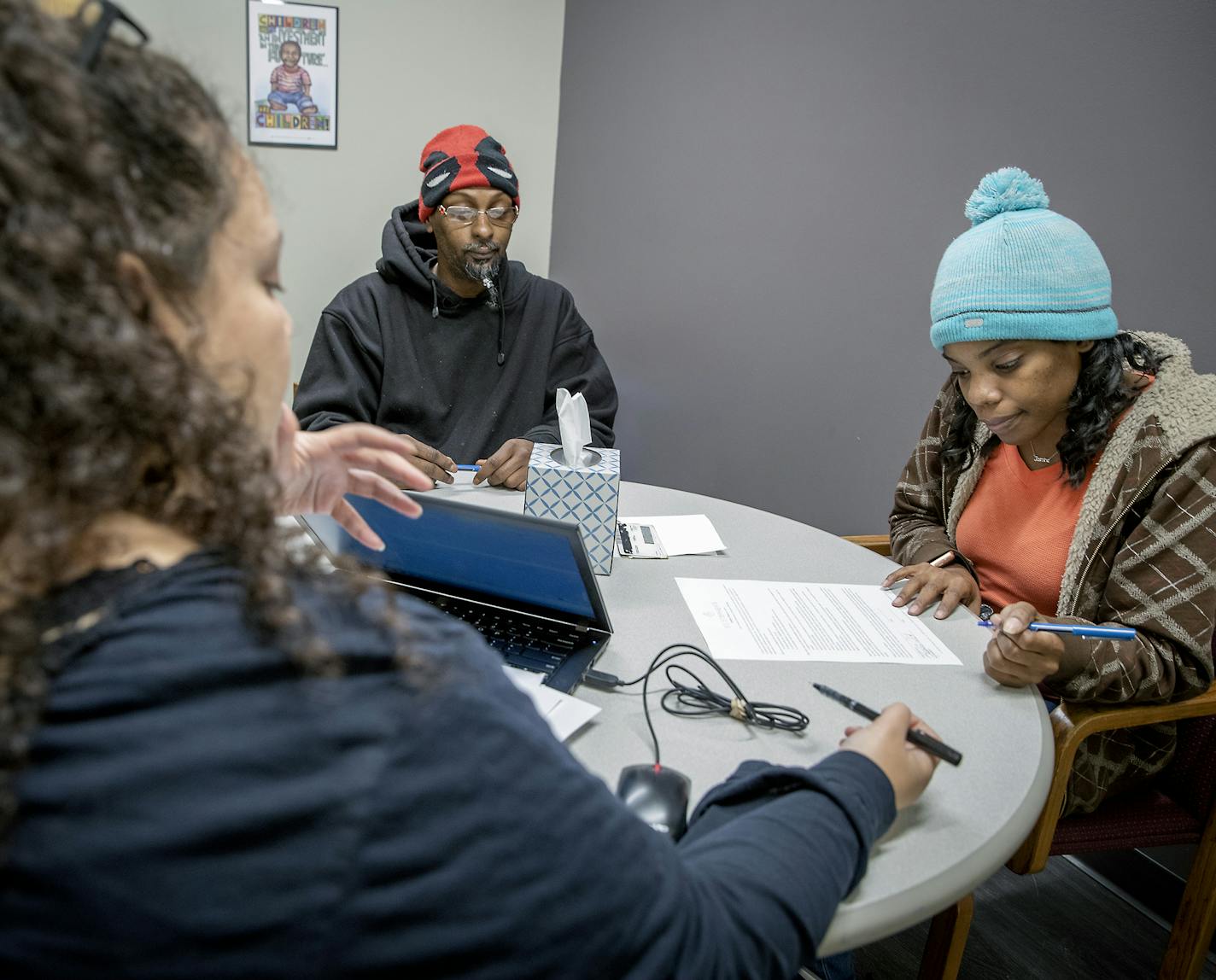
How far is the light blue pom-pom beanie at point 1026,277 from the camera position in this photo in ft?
4.43

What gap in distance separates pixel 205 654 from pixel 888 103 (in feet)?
7.51

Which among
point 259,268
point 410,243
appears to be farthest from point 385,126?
point 259,268

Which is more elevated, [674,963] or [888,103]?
[888,103]

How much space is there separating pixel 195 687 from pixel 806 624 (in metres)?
0.96

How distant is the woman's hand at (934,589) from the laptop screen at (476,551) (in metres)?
0.54

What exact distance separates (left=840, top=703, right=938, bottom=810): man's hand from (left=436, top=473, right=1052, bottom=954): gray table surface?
4cm

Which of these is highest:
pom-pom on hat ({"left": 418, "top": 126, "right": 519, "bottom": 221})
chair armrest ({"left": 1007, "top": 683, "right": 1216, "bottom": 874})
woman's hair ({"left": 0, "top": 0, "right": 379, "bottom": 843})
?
pom-pom on hat ({"left": 418, "top": 126, "right": 519, "bottom": 221})

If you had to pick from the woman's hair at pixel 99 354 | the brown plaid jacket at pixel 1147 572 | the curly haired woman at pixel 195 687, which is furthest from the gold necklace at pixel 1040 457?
the woman's hair at pixel 99 354

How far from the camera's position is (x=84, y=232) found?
43 cm

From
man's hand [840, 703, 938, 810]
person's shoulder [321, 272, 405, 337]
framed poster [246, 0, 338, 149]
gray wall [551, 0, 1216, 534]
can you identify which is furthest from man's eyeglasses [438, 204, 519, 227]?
man's hand [840, 703, 938, 810]

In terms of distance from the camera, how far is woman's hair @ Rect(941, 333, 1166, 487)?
1.42 metres

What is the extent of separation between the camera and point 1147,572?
1291 mm

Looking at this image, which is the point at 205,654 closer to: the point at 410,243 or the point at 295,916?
the point at 295,916

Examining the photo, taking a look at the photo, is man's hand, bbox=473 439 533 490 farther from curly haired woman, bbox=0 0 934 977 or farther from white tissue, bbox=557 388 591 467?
curly haired woman, bbox=0 0 934 977
